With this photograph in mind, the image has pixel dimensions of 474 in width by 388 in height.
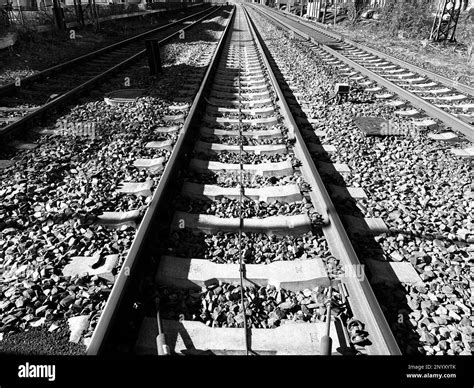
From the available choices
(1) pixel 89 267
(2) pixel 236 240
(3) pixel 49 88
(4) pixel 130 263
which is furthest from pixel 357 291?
(3) pixel 49 88

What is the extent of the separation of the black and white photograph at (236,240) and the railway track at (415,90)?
7 cm

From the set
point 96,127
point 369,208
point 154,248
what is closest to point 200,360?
point 154,248

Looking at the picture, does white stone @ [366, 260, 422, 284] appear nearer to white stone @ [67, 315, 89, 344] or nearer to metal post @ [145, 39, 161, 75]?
white stone @ [67, 315, 89, 344]

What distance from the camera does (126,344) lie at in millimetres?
2381

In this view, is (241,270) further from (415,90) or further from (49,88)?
(49,88)

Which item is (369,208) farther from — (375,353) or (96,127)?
(96,127)

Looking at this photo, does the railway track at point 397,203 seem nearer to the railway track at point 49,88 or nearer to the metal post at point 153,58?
the metal post at point 153,58

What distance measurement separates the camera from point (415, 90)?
29.6 feet

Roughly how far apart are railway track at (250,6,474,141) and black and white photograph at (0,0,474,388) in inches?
2.9

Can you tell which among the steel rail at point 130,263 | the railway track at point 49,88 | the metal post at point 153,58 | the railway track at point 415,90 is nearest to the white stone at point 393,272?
the steel rail at point 130,263

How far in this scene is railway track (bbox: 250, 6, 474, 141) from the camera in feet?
22.3

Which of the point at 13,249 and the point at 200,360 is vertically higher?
the point at 200,360

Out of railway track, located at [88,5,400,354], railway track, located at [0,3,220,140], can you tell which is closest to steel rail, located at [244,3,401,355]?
railway track, located at [88,5,400,354]

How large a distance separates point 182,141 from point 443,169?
139 inches
